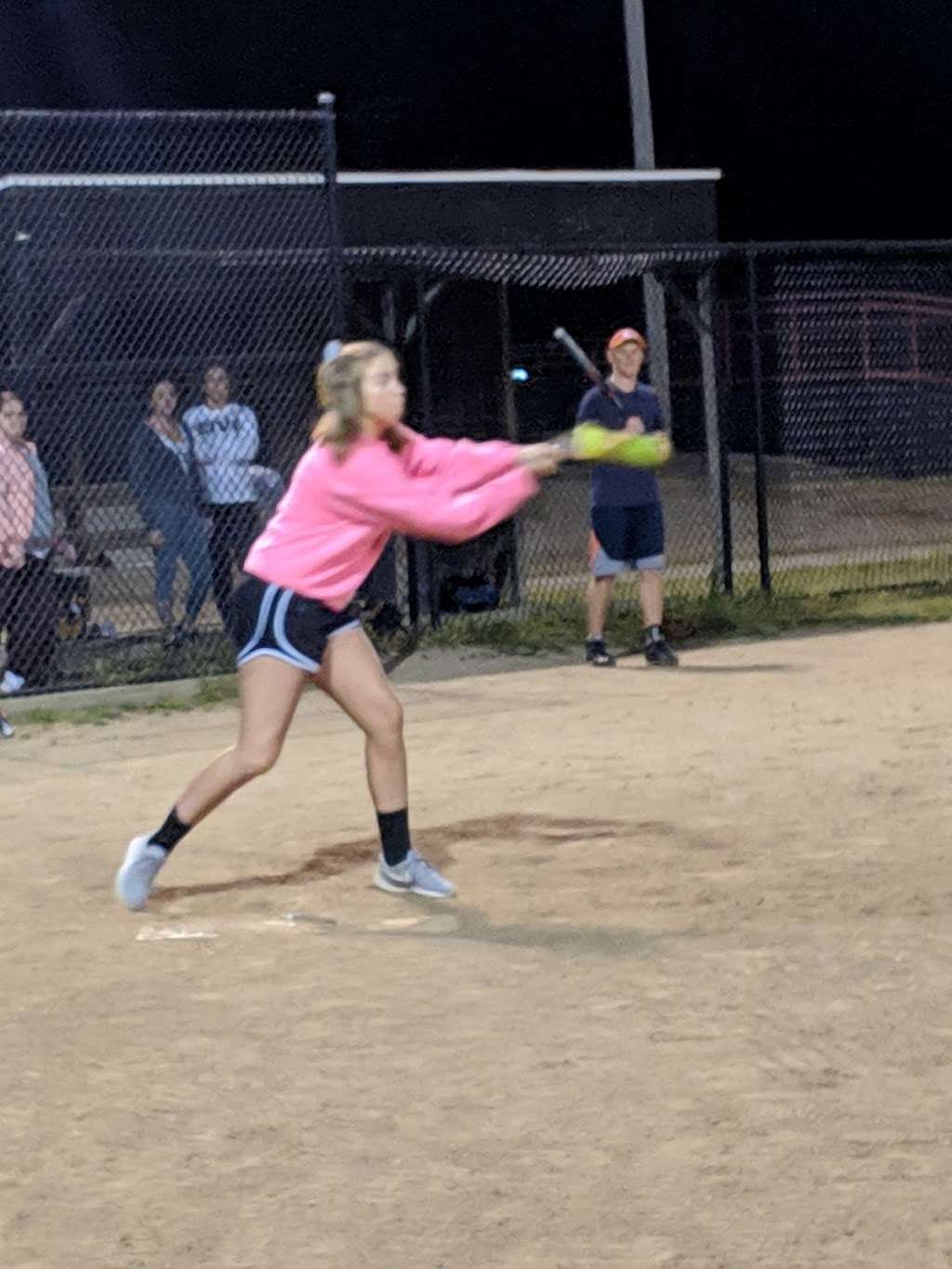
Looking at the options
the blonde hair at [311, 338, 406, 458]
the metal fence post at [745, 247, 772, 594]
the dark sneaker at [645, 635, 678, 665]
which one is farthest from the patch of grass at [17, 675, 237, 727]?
the blonde hair at [311, 338, 406, 458]

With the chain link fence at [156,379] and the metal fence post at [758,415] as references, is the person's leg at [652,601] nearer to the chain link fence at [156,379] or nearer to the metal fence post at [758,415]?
the metal fence post at [758,415]

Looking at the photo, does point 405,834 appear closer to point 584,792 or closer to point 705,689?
point 584,792

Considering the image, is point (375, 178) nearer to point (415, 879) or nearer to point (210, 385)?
point (210, 385)

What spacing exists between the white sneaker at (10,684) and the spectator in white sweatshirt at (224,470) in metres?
1.35

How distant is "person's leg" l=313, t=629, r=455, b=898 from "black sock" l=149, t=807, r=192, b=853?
675mm

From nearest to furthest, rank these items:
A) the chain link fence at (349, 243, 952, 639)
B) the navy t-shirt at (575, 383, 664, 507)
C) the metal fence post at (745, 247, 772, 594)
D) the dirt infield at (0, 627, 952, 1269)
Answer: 1. the dirt infield at (0, 627, 952, 1269)
2. the navy t-shirt at (575, 383, 664, 507)
3. the metal fence post at (745, 247, 772, 594)
4. the chain link fence at (349, 243, 952, 639)

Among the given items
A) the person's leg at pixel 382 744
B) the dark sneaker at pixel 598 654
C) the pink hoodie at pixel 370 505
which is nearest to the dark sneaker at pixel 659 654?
the dark sneaker at pixel 598 654

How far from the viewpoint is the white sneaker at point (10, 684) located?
1296 cm

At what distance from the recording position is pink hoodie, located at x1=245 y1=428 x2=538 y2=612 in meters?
7.27

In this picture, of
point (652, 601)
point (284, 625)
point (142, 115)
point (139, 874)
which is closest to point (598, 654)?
point (652, 601)

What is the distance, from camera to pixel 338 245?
13430mm

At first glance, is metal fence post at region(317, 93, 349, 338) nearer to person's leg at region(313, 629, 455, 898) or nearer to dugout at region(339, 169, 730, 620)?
dugout at region(339, 169, 730, 620)

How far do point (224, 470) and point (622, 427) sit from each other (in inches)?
96.6

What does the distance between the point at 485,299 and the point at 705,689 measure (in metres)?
4.66
